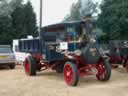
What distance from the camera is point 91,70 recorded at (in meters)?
14.5

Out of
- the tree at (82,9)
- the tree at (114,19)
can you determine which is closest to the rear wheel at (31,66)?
the tree at (114,19)

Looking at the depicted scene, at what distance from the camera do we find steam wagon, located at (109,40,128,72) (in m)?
18.2

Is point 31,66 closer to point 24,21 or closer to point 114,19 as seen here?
point 114,19

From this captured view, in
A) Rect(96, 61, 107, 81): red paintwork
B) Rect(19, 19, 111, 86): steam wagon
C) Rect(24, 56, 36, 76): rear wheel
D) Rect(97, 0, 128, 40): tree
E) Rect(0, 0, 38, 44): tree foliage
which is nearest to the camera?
Rect(19, 19, 111, 86): steam wagon

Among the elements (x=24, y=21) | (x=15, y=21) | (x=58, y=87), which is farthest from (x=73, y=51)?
(x=24, y=21)

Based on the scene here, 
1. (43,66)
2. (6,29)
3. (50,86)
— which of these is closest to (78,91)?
(50,86)

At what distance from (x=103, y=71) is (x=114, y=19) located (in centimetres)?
2479

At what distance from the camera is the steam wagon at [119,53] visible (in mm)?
18188

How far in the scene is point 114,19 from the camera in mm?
38281

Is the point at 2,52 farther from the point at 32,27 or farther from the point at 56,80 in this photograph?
the point at 32,27

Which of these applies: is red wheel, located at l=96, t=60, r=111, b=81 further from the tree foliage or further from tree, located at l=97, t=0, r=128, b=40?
the tree foliage

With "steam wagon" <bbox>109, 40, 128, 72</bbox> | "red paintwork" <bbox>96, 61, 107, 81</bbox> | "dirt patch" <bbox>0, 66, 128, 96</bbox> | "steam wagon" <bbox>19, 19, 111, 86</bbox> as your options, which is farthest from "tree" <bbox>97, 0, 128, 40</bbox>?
"dirt patch" <bbox>0, 66, 128, 96</bbox>

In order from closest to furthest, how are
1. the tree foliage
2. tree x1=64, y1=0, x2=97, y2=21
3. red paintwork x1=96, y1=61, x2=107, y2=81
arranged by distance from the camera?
red paintwork x1=96, y1=61, x2=107, y2=81 < the tree foliage < tree x1=64, y1=0, x2=97, y2=21

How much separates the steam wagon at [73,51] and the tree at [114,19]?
72.7 ft
